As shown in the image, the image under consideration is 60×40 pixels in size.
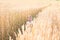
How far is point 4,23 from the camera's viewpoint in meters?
1.54

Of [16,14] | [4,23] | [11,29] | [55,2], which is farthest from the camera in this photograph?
[55,2]

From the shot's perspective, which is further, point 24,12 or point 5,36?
point 24,12

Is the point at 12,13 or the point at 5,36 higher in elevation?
the point at 12,13

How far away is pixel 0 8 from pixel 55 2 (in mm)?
1824

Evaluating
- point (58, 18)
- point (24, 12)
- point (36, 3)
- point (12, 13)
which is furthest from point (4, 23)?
point (36, 3)

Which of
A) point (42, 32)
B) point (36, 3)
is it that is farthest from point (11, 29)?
point (36, 3)

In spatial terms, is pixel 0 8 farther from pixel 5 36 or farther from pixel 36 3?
pixel 36 3

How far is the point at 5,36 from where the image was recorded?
159 centimetres

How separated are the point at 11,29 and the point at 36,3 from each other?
1.25 meters

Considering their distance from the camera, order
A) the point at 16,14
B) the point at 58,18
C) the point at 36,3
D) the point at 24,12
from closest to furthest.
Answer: the point at 16,14
the point at 24,12
the point at 58,18
the point at 36,3

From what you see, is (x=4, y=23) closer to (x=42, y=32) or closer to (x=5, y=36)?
(x=5, y=36)

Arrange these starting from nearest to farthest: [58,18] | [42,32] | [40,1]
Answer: [42,32] < [58,18] < [40,1]

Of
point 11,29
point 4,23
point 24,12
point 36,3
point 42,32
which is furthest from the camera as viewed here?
point 36,3

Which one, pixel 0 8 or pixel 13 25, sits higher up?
pixel 0 8
